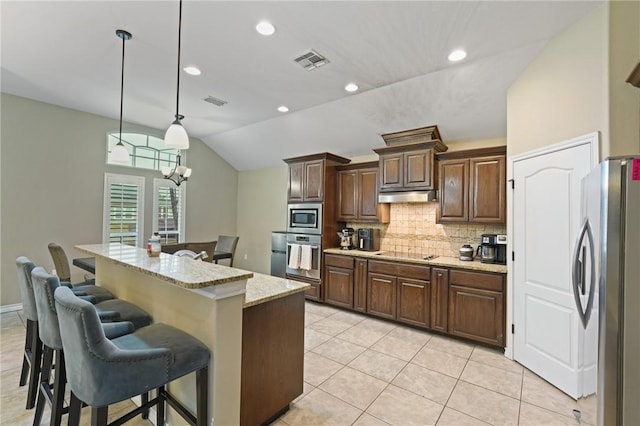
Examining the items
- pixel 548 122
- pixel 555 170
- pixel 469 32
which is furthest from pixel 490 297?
pixel 469 32

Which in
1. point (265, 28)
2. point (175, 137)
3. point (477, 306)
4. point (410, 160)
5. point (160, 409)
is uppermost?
point (265, 28)

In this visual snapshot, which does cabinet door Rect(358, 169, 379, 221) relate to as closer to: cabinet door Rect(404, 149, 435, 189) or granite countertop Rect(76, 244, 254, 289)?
cabinet door Rect(404, 149, 435, 189)

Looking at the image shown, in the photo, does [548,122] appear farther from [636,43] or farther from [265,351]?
[265,351]

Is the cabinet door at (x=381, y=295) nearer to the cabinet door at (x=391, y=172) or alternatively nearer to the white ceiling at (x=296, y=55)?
the cabinet door at (x=391, y=172)

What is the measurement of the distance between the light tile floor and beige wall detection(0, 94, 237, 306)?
4.41ft

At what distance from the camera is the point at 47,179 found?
4.46 metres

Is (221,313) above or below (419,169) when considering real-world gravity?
below

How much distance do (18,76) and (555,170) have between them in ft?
20.7

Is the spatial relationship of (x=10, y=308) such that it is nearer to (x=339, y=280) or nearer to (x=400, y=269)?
(x=339, y=280)

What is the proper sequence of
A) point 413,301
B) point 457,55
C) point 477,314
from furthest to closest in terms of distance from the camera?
point 413,301
point 477,314
point 457,55

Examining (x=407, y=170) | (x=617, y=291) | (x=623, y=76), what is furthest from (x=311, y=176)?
(x=617, y=291)

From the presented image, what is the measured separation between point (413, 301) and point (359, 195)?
1.88 meters

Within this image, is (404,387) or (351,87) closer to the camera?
(404,387)

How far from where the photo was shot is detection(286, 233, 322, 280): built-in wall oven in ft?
15.3
